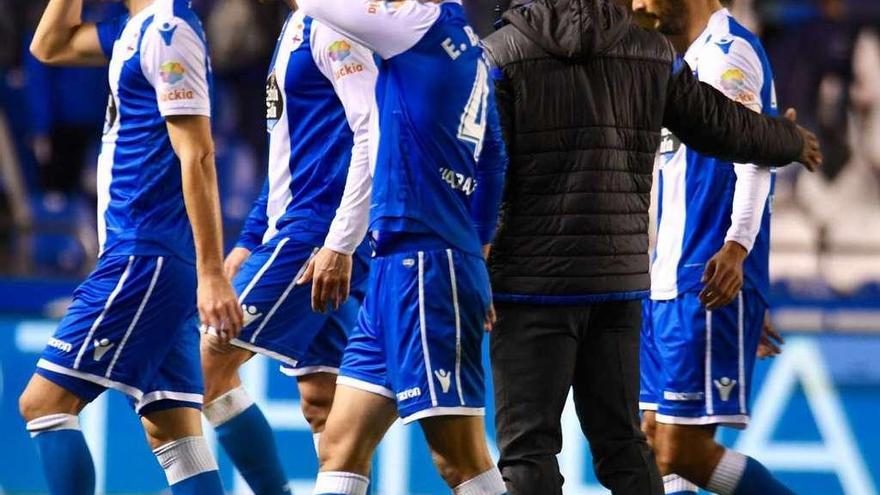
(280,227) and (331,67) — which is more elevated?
(331,67)

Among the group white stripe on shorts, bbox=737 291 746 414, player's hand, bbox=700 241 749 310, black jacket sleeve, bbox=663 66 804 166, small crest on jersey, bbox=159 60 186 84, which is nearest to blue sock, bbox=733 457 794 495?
white stripe on shorts, bbox=737 291 746 414

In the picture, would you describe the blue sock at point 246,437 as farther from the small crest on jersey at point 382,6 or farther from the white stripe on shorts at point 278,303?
the small crest on jersey at point 382,6

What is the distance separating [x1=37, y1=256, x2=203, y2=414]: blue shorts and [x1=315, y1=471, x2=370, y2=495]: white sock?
97cm

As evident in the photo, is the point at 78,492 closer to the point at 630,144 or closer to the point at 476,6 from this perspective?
the point at 630,144

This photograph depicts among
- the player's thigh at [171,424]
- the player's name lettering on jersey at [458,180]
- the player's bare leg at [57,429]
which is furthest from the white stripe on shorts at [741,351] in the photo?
the player's bare leg at [57,429]

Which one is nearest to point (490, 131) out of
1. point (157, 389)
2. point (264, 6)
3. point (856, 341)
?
point (157, 389)

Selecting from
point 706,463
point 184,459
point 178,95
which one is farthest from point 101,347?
point 706,463

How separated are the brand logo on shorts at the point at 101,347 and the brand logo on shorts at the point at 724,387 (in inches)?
80.1

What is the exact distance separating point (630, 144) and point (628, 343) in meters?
0.58

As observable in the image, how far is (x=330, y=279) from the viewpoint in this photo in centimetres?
467

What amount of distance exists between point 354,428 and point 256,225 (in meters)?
1.54

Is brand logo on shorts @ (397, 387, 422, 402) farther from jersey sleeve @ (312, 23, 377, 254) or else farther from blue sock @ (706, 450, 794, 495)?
blue sock @ (706, 450, 794, 495)

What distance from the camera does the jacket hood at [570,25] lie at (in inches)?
185

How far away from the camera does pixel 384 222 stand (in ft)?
14.8
